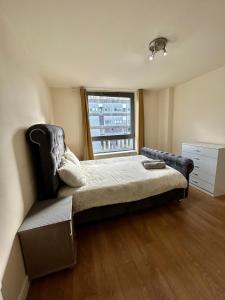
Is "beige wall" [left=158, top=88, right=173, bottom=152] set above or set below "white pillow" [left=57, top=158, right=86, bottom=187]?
above

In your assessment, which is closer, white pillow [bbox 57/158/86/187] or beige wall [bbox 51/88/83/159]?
white pillow [bbox 57/158/86/187]

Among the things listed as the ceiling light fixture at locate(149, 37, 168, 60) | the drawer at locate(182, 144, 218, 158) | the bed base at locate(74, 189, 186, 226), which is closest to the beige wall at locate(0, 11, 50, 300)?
the bed base at locate(74, 189, 186, 226)

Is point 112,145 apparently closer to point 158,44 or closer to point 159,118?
point 159,118

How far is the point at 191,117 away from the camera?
3486mm

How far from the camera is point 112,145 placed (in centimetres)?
441

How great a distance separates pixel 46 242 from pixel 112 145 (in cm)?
335

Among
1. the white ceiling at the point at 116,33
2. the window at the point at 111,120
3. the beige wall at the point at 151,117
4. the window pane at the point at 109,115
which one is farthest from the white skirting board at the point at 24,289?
the beige wall at the point at 151,117

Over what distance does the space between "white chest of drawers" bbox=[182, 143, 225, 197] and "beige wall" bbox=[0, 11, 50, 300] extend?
2.87 metres

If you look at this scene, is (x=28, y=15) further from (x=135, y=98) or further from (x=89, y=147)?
(x=135, y=98)

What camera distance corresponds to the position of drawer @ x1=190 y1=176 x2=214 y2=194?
8.80ft

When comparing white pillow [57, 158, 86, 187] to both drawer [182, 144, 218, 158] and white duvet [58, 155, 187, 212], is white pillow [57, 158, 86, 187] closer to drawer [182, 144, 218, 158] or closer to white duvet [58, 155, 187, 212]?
white duvet [58, 155, 187, 212]

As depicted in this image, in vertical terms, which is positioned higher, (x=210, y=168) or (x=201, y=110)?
(x=201, y=110)

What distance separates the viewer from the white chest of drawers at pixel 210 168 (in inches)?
100

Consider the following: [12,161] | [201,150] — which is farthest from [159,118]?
[12,161]
